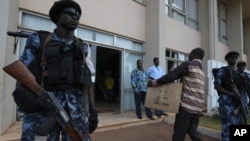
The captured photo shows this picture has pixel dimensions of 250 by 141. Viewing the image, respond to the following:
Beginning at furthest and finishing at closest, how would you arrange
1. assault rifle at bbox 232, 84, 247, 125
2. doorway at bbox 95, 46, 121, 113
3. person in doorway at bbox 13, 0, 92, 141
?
1. doorway at bbox 95, 46, 121, 113
2. assault rifle at bbox 232, 84, 247, 125
3. person in doorway at bbox 13, 0, 92, 141

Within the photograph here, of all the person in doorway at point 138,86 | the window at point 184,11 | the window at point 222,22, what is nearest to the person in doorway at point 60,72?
the person in doorway at point 138,86

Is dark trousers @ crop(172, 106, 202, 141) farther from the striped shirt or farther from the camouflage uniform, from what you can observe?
the camouflage uniform

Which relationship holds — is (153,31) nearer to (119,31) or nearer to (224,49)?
(119,31)

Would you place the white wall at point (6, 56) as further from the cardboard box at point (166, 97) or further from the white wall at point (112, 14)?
the cardboard box at point (166, 97)

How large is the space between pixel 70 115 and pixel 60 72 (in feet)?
1.17

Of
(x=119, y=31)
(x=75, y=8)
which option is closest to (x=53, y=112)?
(x=75, y=8)

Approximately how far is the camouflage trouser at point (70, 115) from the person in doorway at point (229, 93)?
10.1ft

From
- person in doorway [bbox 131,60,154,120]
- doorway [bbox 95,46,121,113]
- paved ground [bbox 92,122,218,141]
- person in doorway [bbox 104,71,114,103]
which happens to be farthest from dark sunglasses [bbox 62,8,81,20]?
person in doorway [bbox 104,71,114,103]

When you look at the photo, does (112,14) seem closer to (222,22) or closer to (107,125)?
(107,125)

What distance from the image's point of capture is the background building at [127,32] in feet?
16.1

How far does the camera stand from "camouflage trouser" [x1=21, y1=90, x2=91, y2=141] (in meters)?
1.80

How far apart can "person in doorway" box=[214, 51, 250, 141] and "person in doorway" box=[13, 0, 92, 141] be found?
10.1ft

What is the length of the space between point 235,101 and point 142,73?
3231 mm

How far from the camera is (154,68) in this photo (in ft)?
23.5
